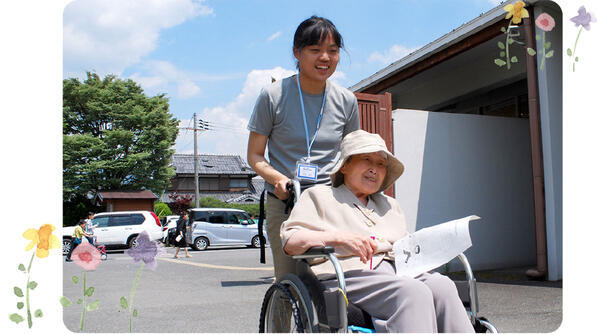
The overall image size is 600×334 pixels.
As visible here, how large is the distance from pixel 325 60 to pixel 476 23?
449 centimetres

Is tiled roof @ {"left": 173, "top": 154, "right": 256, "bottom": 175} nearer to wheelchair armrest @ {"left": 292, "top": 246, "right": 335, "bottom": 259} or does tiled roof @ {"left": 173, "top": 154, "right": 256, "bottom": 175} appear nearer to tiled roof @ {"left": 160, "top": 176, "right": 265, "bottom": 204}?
tiled roof @ {"left": 160, "top": 176, "right": 265, "bottom": 204}

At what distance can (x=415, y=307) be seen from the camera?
1608mm

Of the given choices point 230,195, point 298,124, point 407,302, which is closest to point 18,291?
point 298,124

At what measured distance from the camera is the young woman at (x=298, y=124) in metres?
2.13

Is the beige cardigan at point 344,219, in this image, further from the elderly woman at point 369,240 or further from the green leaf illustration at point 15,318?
the green leaf illustration at point 15,318

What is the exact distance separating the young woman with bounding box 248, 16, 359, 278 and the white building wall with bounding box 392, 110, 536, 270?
478 centimetres

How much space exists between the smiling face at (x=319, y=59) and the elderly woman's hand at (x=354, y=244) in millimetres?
742

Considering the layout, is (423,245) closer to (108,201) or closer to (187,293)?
(187,293)

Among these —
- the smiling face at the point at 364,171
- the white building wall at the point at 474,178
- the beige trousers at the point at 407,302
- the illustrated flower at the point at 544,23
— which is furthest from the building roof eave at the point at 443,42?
the beige trousers at the point at 407,302

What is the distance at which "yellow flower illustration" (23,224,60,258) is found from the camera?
5.75ft

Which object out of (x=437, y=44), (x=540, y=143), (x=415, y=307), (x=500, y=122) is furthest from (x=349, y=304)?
(x=500, y=122)
